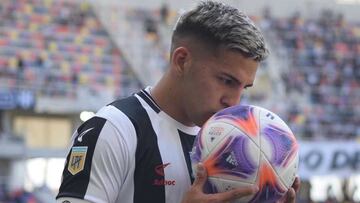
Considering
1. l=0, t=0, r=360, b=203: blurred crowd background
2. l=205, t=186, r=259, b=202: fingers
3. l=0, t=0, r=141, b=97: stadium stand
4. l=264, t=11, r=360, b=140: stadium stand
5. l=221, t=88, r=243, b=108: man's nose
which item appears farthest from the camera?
l=264, t=11, r=360, b=140: stadium stand

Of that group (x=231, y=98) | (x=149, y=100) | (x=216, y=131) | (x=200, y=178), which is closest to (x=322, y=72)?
(x=149, y=100)

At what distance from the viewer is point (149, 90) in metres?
3.18

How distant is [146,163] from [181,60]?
385mm

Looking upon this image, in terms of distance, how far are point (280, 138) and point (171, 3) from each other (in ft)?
77.7

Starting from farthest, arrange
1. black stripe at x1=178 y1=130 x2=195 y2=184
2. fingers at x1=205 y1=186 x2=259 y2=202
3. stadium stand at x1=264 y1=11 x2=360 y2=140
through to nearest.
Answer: stadium stand at x1=264 y1=11 x2=360 y2=140
black stripe at x1=178 y1=130 x2=195 y2=184
fingers at x1=205 y1=186 x2=259 y2=202

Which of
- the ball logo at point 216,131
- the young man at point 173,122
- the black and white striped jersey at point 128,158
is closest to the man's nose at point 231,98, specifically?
the young man at point 173,122

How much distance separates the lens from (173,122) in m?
3.07

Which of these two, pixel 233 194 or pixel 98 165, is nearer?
pixel 233 194

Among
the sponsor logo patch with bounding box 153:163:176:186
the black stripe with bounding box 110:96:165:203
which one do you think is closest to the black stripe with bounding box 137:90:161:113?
the black stripe with bounding box 110:96:165:203

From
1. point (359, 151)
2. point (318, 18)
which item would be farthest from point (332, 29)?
point (359, 151)

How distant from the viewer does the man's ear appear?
2.99m

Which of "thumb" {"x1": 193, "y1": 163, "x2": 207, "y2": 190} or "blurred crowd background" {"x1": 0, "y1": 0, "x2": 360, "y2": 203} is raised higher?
"thumb" {"x1": 193, "y1": 163, "x2": 207, "y2": 190}

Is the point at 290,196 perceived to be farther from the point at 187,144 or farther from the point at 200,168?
the point at 187,144

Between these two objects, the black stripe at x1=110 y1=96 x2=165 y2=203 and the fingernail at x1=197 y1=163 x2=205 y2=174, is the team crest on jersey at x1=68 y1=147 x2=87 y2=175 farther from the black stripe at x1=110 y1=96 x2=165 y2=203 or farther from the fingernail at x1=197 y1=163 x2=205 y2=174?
the fingernail at x1=197 y1=163 x2=205 y2=174
